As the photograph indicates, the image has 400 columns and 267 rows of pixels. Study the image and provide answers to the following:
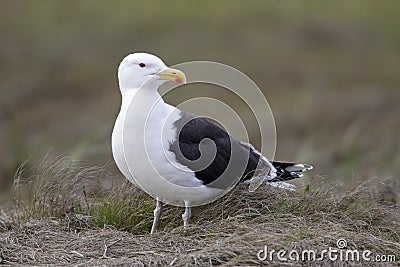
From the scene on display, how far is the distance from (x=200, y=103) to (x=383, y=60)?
524 inches

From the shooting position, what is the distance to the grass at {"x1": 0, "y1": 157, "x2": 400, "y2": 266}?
545 cm

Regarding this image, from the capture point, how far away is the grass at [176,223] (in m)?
5.45

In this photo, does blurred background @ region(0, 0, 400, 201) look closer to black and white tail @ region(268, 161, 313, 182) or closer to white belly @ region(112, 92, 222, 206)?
black and white tail @ region(268, 161, 313, 182)

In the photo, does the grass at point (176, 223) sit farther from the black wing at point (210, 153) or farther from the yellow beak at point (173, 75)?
the yellow beak at point (173, 75)

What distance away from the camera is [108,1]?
22.2 metres

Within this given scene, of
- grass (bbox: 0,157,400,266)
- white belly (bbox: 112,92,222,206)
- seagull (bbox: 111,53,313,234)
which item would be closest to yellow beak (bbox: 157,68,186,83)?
seagull (bbox: 111,53,313,234)

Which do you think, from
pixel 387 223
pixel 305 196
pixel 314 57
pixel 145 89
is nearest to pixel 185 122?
pixel 145 89

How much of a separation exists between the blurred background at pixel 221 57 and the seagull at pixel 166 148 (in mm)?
7178

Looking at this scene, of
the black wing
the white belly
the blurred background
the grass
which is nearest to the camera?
the grass

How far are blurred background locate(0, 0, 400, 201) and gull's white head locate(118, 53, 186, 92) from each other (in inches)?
288

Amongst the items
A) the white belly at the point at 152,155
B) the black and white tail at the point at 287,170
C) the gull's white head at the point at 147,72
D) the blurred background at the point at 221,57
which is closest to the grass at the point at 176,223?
the black and white tail at the point at 287,170

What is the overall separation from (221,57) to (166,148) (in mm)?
13316

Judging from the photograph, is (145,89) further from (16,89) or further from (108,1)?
(108,1)

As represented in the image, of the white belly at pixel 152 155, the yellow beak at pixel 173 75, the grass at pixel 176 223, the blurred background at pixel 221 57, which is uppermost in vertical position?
the blurred background at pixel 221 57
